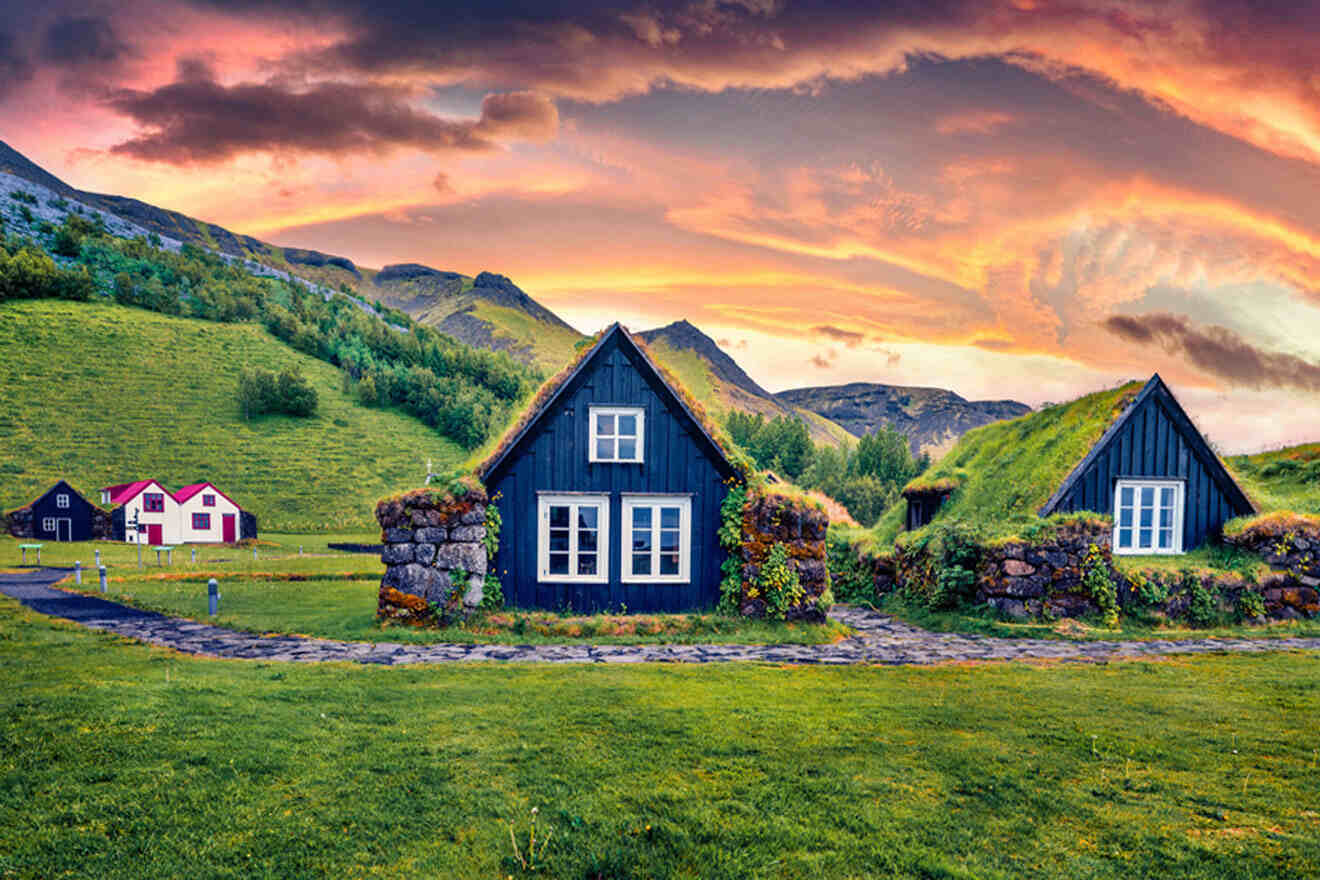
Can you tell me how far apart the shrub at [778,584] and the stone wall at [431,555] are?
7.11 metres

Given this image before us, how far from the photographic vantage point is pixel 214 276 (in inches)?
5320

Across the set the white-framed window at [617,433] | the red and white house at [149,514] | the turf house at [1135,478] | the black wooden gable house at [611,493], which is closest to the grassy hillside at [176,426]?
the red and white house at [149,514]

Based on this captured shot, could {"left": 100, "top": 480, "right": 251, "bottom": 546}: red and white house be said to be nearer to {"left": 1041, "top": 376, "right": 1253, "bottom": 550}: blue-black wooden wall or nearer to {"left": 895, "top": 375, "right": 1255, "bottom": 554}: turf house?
{"left": 895, "top": 375, "right": 1255, "bottom": 554}: turf house

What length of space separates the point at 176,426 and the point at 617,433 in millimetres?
85575

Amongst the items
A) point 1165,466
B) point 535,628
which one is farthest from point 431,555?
point 1165,466

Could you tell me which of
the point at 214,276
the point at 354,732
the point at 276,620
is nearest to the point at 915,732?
the point at 354,732

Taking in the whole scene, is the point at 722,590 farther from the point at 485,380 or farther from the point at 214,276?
the point at 214,276

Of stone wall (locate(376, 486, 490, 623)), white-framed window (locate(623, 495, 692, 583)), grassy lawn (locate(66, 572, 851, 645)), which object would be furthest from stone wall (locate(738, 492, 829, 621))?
stone wall (locate(376, 486, 490, 623))

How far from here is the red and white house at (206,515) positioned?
6269 cm

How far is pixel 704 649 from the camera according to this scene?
49.5ft

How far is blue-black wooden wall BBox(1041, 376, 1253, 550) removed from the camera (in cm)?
2025

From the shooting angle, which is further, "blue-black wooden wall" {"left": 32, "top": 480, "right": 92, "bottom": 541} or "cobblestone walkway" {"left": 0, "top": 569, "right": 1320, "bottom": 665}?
"blue-black wooden wall" {"left": 32, "top": 480, "right": 92, "bottom": 541}

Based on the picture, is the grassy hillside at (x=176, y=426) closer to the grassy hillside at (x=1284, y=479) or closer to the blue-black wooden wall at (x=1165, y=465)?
the blue-black wooden wall at (x=1165, y=465)

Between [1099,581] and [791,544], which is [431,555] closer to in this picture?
[791,544]
